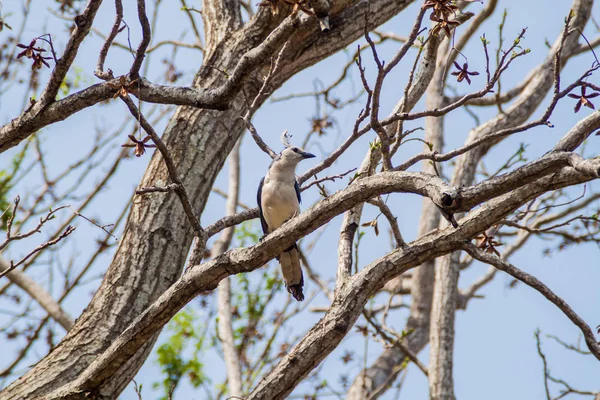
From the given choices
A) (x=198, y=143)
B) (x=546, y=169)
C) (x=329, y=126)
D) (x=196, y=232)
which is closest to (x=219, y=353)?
(x=329, y=126)

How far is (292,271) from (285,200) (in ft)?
2.10

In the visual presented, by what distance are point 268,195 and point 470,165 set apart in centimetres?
308

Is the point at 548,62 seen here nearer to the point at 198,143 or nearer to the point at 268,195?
the point at 268,195

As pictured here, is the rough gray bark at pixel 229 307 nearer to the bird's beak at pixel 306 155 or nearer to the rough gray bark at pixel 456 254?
the bird's beak at pixel 306 155

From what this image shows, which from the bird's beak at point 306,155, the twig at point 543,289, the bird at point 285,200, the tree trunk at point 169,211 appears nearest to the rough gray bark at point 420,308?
the bird's beak at point 306,155

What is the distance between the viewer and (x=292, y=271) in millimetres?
5887

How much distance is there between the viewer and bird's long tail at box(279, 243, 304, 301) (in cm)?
584

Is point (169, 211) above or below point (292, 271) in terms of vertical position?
below

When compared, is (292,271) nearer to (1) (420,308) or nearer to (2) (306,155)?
(2) (306,155)

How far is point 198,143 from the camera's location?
5.26 meters

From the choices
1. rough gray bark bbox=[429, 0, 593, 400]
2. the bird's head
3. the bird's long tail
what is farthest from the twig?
rough gray bark bbox=[429, 0, 593, 400]

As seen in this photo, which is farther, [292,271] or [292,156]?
[292,156]

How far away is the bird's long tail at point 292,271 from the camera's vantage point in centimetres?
584

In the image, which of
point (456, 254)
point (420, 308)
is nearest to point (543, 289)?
point (456, 254)
